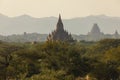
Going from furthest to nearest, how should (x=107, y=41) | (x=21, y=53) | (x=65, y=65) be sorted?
(x=107, y=41)
(x=21, y=53)
(x=65, y=65)

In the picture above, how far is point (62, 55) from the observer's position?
233ft

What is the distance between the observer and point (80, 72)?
69312mm

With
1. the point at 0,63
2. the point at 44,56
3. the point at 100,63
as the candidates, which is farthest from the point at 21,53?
the point at 100,63

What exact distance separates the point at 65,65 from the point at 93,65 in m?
6.10

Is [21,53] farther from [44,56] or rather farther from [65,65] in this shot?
[65,65]

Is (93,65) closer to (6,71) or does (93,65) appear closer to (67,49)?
(67,49)

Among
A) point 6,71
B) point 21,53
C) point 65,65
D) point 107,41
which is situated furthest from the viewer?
point 107,41

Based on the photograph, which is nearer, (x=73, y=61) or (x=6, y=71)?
(x=6, y=71)

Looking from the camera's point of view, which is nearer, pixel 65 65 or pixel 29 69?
pixel 29 69

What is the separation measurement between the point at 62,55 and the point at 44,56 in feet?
10.6

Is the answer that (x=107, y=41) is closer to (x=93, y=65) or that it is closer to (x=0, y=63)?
(x=93, y=65)

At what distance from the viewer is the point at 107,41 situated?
144 meters

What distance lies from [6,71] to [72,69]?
41.7ft

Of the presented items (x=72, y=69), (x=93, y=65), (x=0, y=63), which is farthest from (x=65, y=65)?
(x=0, y=63)
